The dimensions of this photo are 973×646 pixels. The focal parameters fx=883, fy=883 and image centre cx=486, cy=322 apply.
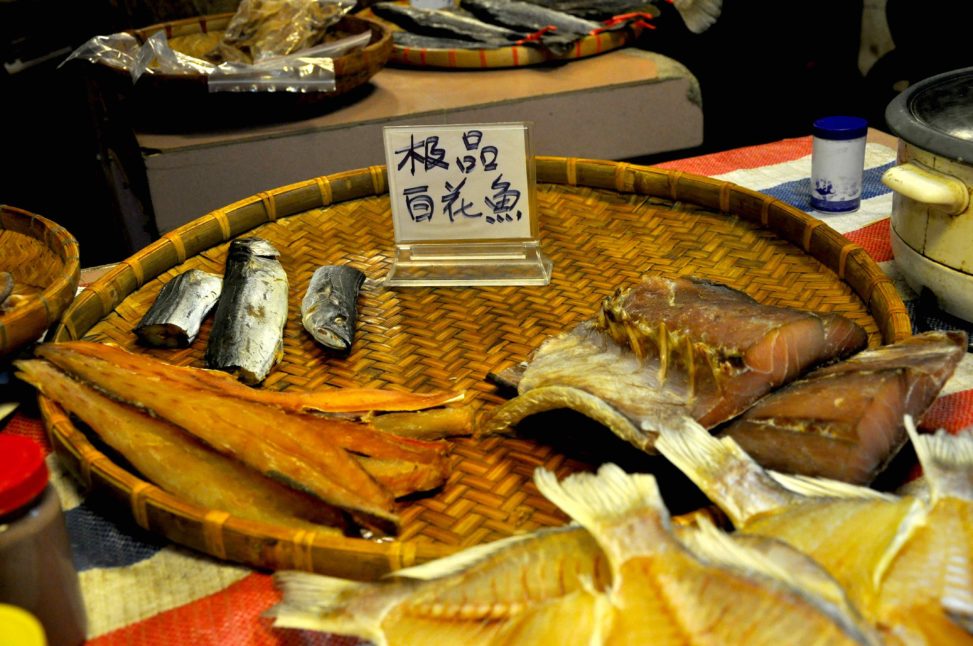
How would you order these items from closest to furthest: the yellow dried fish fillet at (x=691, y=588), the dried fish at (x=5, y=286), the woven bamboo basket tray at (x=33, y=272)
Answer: the yellow dried fish fillet at (x=691, y=588), the woven bamboo basket tray at (x=33, y=272), the dried fish at (x=5, y=286)

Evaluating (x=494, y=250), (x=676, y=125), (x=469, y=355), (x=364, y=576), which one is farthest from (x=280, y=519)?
(x=676, y=125)

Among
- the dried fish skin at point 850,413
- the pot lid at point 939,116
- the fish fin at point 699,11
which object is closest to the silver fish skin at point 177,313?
the dried fish skin at point 850,413

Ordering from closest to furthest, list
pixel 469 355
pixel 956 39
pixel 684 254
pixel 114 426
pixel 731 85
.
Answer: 1. pixel 114 426
2. pixel 469 355
3. pixel 684 254
4. pixel 956 39
5. pixel 731 85

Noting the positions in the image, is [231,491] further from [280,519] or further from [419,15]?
[419,15]

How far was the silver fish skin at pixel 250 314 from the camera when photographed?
5.41 feet

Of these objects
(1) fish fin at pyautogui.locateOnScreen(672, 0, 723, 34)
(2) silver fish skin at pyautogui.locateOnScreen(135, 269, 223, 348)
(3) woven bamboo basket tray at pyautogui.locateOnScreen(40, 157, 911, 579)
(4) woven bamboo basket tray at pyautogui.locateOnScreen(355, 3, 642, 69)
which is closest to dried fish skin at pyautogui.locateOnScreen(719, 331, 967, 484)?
(3) woven bamboo basket tray at pyautogui.locateOnScreen(40, 157, 911, 579)

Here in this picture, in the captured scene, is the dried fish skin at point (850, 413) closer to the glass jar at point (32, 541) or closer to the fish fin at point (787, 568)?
the fish fin at point (787, 568)

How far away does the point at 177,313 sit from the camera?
1748 millimetres

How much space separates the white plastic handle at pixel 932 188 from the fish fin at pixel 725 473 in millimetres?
765

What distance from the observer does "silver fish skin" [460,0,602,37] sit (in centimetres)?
398

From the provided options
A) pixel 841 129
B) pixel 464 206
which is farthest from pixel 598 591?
pixel 841 129

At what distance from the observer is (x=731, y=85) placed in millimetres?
4480

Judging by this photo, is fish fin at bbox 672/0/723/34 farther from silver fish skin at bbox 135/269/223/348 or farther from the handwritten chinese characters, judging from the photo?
silver fish skin at bbox 135/269/223/348

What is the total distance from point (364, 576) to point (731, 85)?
397 centimetres
